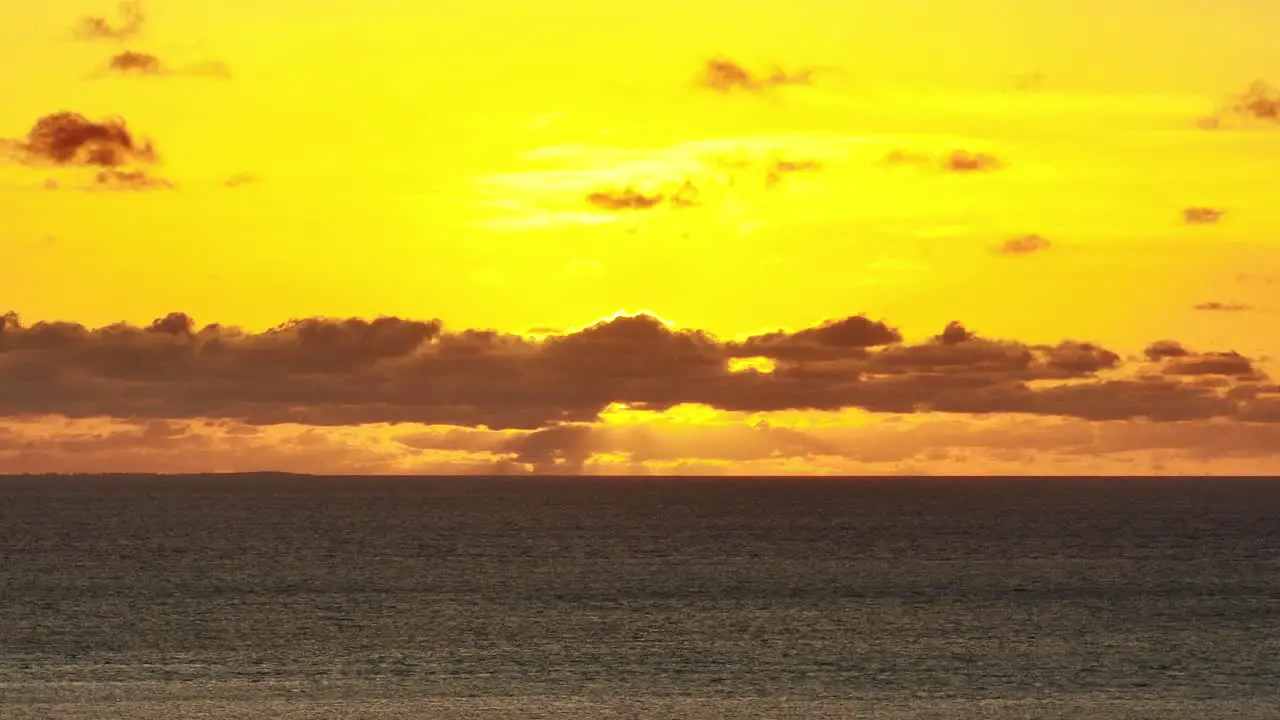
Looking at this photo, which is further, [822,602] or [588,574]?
[588,574]

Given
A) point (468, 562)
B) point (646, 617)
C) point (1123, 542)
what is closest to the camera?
point (646, 617)

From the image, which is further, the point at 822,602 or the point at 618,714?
the point at 822,602

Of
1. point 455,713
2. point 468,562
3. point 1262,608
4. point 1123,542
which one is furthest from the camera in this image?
point 1123,542

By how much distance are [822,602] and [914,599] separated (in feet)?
24.0

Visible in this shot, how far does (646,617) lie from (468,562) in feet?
185

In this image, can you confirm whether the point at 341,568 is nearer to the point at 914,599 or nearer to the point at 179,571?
the point at 179,571

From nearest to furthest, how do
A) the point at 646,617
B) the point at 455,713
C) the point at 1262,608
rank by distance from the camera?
the point at 455,713
the point at 646,617
the point at 1262,608

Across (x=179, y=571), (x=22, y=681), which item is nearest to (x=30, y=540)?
(x=179, y=571)

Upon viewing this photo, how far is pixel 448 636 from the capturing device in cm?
8844

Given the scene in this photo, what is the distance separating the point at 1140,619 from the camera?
101m

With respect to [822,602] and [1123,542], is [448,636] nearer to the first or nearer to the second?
[822,602]

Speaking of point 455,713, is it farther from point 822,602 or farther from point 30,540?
point 30,540

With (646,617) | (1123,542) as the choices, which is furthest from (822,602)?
(1123,542)

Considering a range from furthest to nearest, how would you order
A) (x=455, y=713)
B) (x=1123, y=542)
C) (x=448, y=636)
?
(x=1123, y=542), (x=448, y=636), (x=455, y=713)
